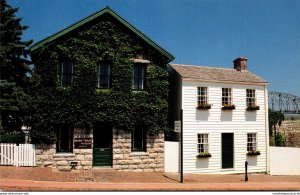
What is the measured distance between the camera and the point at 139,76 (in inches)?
746

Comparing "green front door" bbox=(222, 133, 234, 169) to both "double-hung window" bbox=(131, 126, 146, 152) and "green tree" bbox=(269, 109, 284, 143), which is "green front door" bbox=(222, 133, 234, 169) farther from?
"green tree" bbox=(269, 109, 284, 143)

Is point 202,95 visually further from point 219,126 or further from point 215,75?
point 219,126

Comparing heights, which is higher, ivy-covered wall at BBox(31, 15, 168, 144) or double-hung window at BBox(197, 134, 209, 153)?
ivy-covered wall at BBox(31, 15, 168, 144)

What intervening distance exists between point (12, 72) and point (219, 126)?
1433cm

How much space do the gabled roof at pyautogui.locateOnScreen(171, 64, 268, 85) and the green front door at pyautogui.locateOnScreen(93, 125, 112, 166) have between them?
A: 20.4 ft

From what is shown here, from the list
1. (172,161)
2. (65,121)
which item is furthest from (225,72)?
(65,121)

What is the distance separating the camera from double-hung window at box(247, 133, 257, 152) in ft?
69.8

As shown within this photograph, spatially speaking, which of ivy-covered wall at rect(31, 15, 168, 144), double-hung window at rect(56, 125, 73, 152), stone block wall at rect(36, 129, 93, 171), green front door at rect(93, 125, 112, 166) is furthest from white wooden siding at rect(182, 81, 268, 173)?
double-hung window at rect(56, 125, 73, 152)

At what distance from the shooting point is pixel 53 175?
15.0 m

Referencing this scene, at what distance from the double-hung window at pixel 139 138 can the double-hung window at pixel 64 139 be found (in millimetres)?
3794

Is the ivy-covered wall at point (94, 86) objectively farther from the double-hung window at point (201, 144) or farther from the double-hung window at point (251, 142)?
the double-hung window at point (251, 142)

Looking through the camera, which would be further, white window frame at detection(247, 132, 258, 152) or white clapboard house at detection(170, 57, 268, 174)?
white window frame at detection(247, 132, 258, 152)

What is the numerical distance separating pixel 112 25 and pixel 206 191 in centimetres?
1123

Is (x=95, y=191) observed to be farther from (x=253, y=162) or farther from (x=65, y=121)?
(x=253, y=162)
